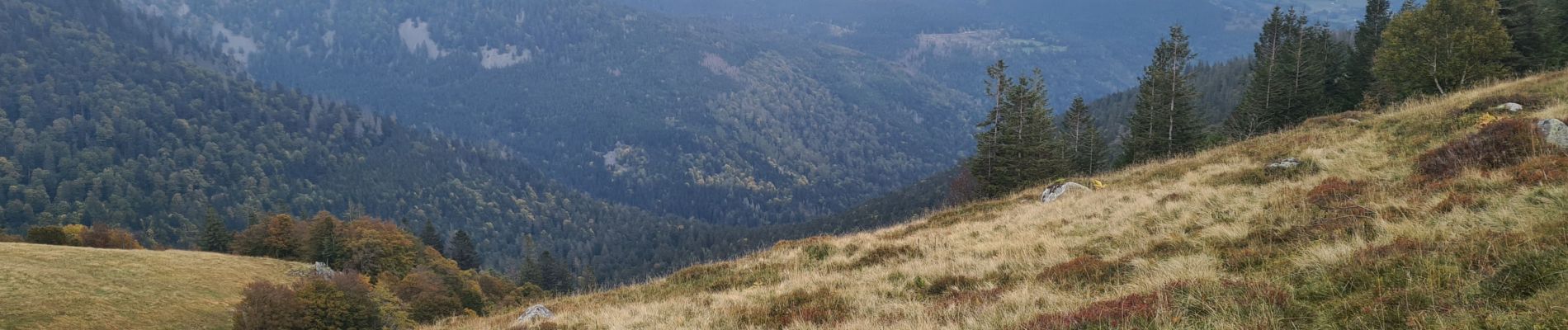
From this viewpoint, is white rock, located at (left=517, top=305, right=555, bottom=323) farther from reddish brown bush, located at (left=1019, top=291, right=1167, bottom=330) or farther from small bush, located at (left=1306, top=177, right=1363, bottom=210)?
small bush, located at (left=1306, top=177, right=1363, bottom=210)

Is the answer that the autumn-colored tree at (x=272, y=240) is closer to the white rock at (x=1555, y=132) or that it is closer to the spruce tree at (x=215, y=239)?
the spruce tree at (x=215, y=239)

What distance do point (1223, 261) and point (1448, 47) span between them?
40873 millimetres

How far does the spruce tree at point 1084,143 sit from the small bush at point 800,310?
60.9 m

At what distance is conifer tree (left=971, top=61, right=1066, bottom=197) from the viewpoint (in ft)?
179

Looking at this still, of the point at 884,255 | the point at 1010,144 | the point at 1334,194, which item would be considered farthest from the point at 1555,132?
the point at 1010,144

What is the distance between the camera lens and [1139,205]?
1908cm

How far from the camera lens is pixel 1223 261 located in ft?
36.6

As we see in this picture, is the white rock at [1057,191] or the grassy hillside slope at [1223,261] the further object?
the white rock at [1057,191]

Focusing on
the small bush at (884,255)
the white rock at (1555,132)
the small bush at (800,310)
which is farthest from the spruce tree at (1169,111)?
the small bush at (800,310)

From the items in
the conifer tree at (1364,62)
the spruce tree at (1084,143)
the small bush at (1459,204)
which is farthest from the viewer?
the spruce tree at (1084,143)

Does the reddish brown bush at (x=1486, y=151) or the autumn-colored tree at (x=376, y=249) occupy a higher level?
the reddish brown bush at (x=1486, y=151)

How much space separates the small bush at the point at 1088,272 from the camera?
11.9 m

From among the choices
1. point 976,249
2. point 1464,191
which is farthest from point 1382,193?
point 976,249

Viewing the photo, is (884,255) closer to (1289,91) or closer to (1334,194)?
(1334,194)
